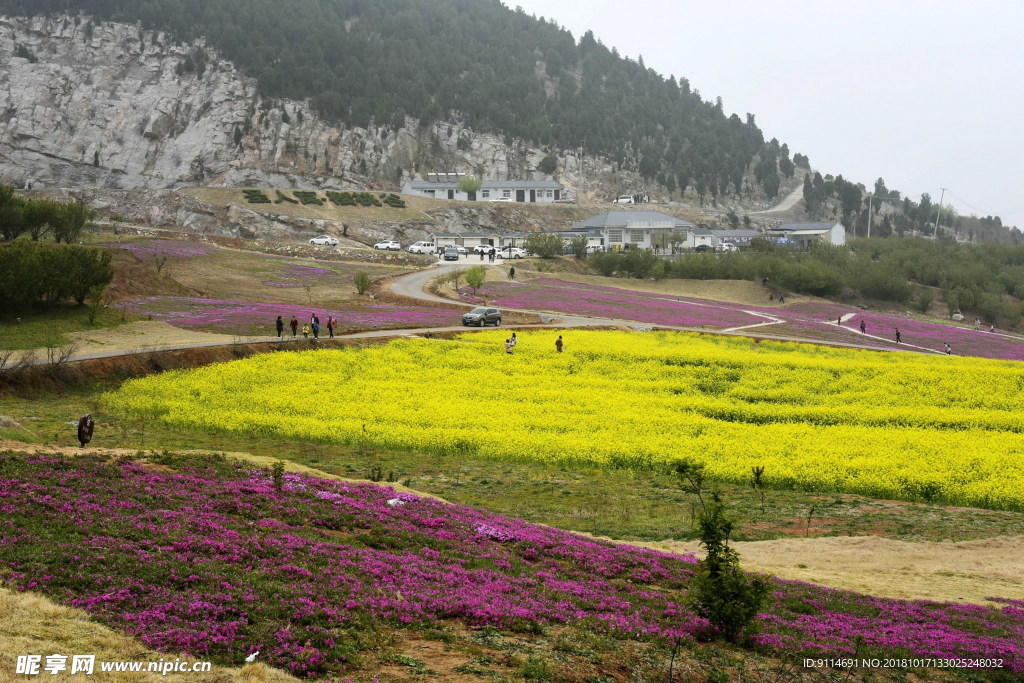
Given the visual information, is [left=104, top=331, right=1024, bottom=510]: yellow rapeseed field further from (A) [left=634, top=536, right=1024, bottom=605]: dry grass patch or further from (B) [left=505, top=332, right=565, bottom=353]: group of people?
(A) [left=634, top=536, right=1024, bottom=605]: dry grass patch

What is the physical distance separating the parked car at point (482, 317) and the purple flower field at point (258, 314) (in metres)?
1.16

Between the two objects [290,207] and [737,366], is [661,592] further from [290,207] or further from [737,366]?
[290,207]

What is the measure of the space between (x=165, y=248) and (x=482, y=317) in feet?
147

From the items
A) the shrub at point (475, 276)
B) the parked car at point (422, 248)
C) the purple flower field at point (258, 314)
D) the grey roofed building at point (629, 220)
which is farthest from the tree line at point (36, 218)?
the grey roofed building at point (629, 220)

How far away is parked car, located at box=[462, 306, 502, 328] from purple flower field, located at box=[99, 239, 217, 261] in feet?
115

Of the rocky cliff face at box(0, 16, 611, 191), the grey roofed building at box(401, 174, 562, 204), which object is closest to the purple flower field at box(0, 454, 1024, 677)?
the grey roofed building at box(401, 174, 562, 204)

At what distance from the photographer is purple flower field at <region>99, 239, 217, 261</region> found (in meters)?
83.6

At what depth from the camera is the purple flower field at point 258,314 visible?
57.0 meters

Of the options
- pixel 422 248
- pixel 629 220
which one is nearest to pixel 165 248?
pixel 422 248

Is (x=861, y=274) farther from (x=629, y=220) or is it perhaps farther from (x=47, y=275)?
(x=47, y=275)

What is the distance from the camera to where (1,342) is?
44.1 m

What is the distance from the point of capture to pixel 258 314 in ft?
204

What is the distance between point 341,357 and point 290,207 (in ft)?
287

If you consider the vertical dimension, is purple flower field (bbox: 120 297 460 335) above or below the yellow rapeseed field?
above
